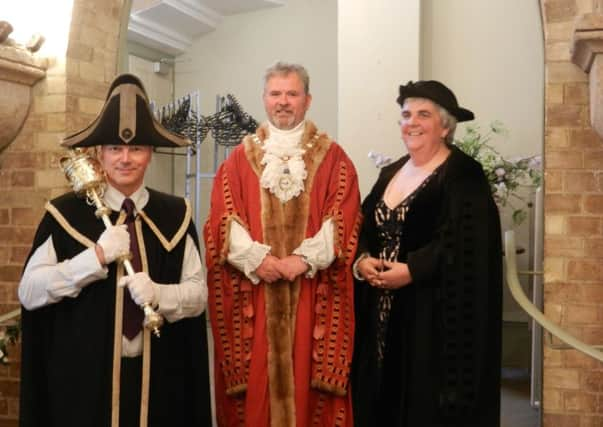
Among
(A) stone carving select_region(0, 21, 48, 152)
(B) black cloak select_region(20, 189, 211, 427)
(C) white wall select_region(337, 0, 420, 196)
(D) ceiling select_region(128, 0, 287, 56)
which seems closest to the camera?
(B) black cloak select_region(20, 189, 211, 427)

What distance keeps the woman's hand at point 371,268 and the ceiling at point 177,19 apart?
4.76 m

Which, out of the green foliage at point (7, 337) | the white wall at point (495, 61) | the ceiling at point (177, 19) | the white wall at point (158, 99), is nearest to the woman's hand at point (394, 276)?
the green foliage at point (7, 337)

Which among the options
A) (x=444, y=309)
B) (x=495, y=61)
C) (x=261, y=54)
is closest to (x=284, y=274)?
(x=444, y=309)

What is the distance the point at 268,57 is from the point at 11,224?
4.33m

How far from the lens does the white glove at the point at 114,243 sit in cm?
208

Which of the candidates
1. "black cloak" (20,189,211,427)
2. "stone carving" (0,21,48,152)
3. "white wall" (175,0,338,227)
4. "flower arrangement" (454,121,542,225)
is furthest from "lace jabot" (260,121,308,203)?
"white wall" (175,0,338,227)

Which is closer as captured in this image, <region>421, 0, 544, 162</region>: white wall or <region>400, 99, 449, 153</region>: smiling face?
<region>400, 99, 449, 153</region>: smiling face

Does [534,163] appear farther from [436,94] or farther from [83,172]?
[83,172]

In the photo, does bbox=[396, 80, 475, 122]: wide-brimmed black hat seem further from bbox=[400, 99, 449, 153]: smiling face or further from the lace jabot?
the lace jabot

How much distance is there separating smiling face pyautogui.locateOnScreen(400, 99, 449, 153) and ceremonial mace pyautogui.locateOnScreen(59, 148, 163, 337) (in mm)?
1178

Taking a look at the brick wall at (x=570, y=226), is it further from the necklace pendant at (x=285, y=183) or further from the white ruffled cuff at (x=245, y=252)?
the white ruffled cuff at (x=245, y=252)

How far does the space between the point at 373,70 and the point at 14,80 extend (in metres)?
2.69

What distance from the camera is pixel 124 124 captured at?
2.19m

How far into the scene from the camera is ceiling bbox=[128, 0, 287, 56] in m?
6.80
